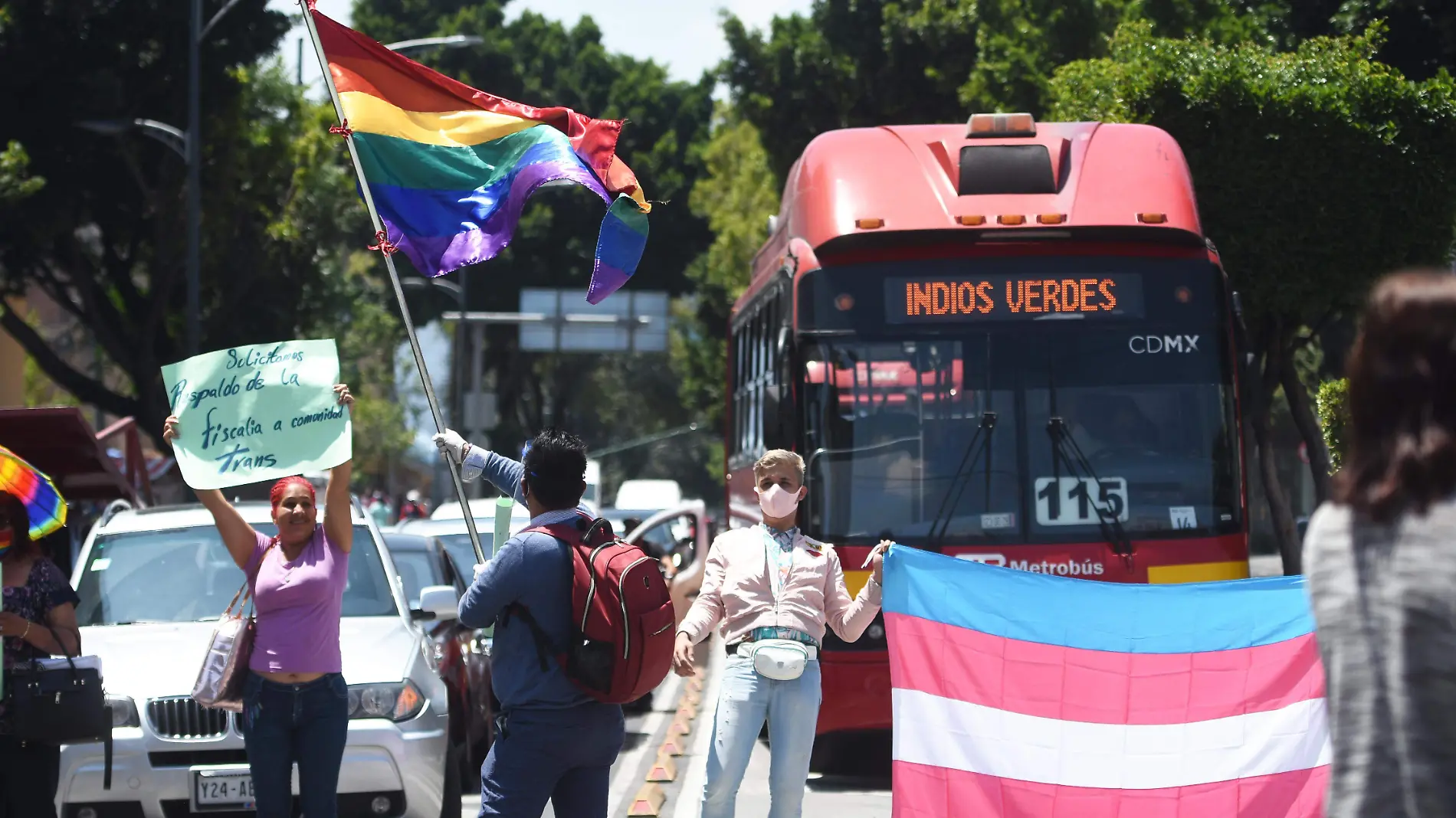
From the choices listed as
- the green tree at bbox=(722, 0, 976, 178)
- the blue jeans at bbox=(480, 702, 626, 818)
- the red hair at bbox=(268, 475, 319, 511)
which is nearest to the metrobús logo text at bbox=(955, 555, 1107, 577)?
the red hair at bbox=(268, 475, 319, 511)

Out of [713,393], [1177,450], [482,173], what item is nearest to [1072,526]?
[1177,450]

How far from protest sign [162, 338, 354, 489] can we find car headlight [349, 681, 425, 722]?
178 cm

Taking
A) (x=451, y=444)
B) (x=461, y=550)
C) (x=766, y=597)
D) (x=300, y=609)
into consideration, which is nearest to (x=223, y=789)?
(x=300, y=609)

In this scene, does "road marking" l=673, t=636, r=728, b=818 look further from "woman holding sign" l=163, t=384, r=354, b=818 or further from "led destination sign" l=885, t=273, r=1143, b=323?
"led destination sign" l=885, t=273, r=1143, b=323

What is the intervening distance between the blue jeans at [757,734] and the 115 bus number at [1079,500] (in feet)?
12.3

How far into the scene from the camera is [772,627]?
6512mm

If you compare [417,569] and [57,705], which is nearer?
[57,705]

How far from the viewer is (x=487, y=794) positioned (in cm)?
536

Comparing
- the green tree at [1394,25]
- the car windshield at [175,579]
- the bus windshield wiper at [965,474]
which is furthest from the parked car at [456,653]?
the green tree at [1394,25]

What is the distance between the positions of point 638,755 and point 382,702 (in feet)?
14.8

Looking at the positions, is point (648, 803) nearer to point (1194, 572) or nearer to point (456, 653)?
point (456, 653)

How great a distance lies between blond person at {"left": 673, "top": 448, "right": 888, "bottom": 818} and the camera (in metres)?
6.41

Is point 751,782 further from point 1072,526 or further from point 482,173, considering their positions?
point 482,173

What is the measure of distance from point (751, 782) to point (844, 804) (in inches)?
49.2
